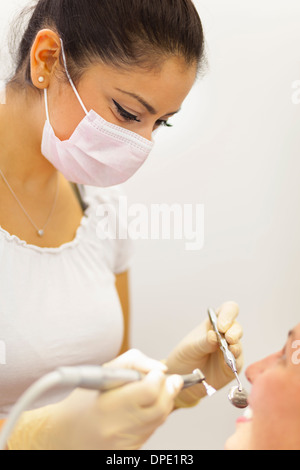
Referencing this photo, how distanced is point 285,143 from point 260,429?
1.03 m

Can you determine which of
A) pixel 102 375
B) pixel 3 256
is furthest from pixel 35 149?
pixel 102 375

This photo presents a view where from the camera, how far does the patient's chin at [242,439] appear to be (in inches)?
31.5

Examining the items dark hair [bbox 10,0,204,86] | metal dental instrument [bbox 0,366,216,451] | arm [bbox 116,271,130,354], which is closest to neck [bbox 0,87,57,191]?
dark hair [bbox 10,0,204,86]

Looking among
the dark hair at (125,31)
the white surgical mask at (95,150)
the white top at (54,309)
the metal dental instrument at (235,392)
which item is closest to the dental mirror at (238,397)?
the metal dental instrument at (235,392)

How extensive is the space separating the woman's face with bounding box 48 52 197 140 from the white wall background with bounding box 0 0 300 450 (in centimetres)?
53

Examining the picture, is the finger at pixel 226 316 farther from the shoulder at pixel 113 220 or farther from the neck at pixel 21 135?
the neck at pixel 21 135

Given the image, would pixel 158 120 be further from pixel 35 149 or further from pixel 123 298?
pixel 123 298

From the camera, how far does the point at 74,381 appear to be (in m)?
0.63

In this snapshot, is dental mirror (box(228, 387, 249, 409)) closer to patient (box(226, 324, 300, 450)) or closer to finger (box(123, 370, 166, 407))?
patient (box(226, 324, 300, 450))

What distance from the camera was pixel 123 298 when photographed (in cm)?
149

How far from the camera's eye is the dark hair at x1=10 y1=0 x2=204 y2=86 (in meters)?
1.01

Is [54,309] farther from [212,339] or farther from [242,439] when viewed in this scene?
[242,439]
